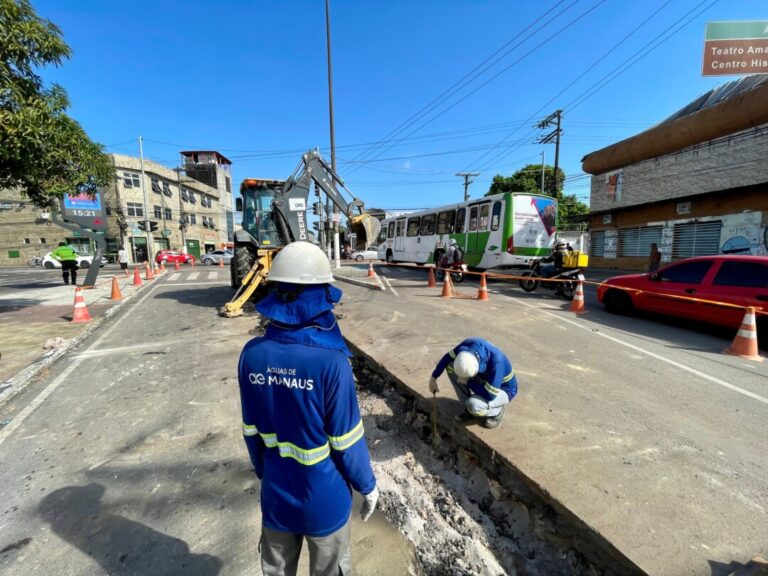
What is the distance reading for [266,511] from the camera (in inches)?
55.8

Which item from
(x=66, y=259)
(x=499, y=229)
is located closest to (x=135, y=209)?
(x=66, y=259)

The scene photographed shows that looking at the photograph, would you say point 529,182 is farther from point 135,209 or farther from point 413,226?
point 135,209

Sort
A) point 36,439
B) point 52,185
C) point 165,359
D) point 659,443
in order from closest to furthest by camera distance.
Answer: point 659,443
point 36,439
point 165,359
point 52,185

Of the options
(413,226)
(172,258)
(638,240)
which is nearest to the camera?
(413,226)

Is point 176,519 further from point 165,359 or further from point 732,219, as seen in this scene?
point 732,219

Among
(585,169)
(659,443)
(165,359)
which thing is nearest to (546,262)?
(659,443)

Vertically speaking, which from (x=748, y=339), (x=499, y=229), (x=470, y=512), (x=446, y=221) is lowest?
(x=470, y=512)

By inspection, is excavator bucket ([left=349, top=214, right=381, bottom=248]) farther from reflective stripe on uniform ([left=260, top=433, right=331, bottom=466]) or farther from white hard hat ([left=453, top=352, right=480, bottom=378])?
reflective stripe on uniform ([left=260, top=433, right=331, bottom=466])

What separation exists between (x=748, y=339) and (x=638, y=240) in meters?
17.1

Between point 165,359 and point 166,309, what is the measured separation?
176 inches

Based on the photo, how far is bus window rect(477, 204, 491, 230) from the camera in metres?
13.2

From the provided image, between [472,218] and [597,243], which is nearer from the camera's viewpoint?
[472,218]

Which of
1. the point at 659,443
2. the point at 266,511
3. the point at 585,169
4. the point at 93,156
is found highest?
the point at 585,169

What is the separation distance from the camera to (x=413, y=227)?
1912 cm
